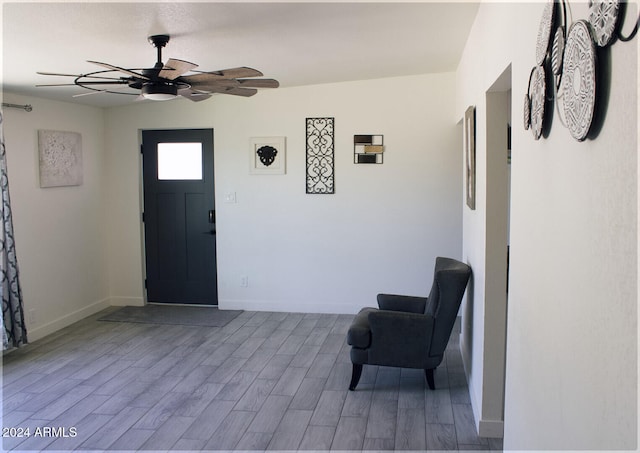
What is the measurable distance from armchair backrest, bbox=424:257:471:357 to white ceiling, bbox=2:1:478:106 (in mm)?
1685

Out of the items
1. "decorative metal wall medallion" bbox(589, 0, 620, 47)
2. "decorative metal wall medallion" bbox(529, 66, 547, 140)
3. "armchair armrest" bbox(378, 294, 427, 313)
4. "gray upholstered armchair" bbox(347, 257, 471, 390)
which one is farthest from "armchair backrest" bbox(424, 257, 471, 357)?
"decorative metal wall medallion" bbox(589, 0, 620, 47)

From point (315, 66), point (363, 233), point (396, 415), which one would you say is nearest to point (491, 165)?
point (396, 415)

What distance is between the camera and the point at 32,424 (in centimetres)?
355

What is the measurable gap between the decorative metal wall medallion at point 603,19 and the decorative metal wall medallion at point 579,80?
0.10ft

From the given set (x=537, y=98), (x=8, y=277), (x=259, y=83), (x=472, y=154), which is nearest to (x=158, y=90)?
(x=259, y=83)

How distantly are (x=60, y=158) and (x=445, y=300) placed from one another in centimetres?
419

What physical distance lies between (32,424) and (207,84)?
8.06ft

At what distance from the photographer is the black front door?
6461 mm

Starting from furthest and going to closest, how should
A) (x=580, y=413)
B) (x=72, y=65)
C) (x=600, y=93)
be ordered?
(x=72, y=65) < (x=580, y=413) < (x=600, y=93)

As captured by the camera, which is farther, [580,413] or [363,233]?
[363,233]

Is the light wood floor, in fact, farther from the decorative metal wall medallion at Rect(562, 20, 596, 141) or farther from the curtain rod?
the decorative metal wall medallion at Rect(562, 20, 596, 141)

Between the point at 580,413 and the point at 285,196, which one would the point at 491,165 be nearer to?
the point at 580,413

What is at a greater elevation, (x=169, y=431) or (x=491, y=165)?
(x=491, y=165)

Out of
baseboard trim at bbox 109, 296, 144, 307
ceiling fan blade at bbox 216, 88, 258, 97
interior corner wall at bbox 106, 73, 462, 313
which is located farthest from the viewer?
baseboard trim at bbox 109, 296, 144, 307
